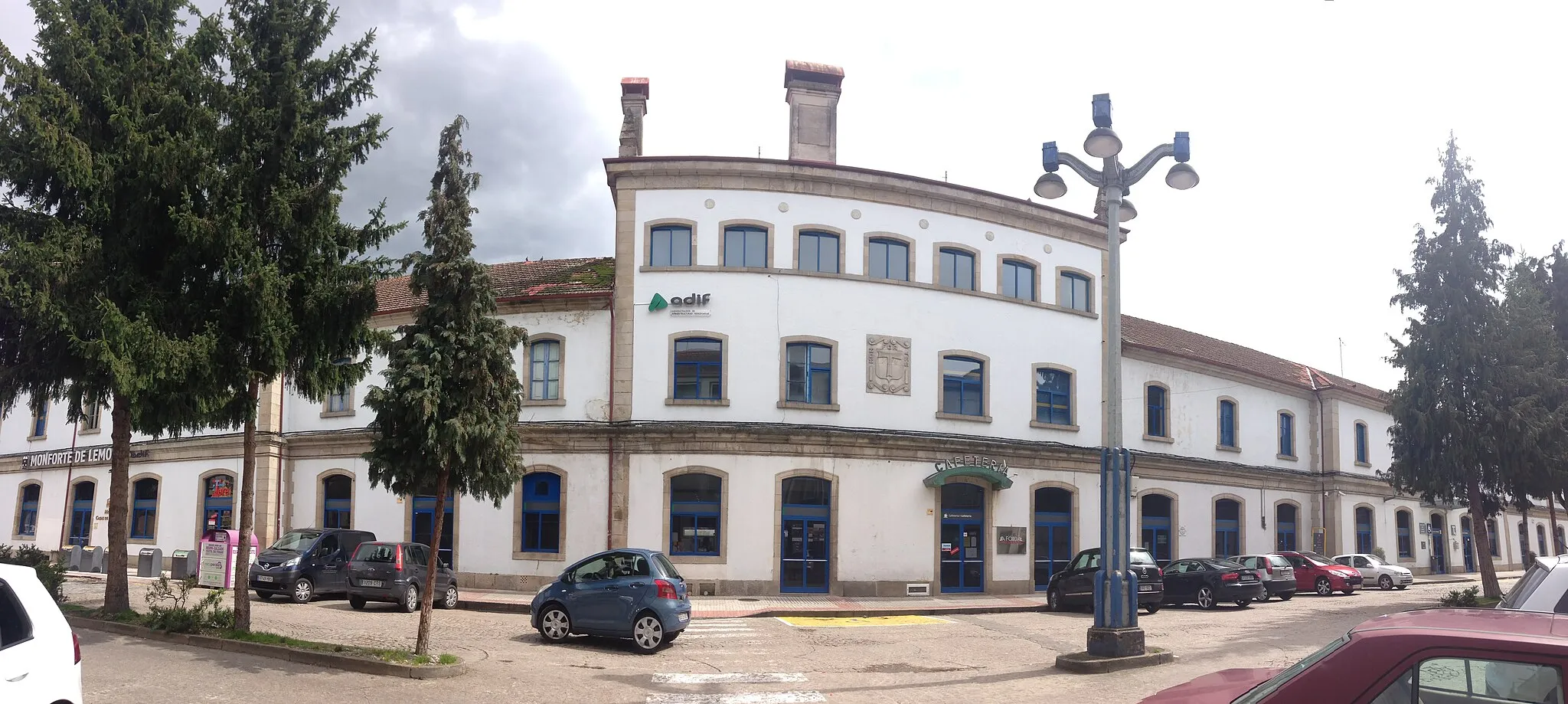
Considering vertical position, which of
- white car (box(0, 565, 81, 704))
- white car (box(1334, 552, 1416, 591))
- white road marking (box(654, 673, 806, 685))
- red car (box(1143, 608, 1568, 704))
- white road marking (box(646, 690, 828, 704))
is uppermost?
red car (box(1143, 608, 1568, 704))

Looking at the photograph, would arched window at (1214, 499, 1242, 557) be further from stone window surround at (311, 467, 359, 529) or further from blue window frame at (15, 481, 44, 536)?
blue window frame at (15, 481, 44, 536)

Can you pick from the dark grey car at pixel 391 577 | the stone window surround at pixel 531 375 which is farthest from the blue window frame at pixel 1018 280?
the dark grey car at pixel 391 577

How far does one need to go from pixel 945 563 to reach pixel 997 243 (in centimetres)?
939

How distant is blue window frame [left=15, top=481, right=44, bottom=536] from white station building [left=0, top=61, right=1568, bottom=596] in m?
8.58

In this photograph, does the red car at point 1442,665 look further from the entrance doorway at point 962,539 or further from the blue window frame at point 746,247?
the entrance doorway at point 962,539

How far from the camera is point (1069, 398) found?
103ft

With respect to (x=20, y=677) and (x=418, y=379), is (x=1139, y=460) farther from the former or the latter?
(x=20, y=677)

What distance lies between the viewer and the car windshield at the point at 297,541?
24155 millimetres

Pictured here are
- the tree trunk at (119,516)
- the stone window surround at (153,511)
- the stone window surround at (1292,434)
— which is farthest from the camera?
the stone window surround at (1292,434)

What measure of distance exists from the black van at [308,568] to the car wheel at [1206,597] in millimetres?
20694

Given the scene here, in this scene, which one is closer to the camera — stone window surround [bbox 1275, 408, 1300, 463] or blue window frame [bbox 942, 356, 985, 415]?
blue window frame [bbox 942, 356, 985, 415]

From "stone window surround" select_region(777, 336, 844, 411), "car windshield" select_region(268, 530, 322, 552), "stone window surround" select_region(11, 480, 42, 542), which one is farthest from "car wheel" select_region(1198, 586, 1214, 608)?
"stone window surround" select_region(11, 480, 42, 542)

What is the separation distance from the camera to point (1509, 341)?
26.6 m

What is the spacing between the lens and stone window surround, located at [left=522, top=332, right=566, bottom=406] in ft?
90.4
